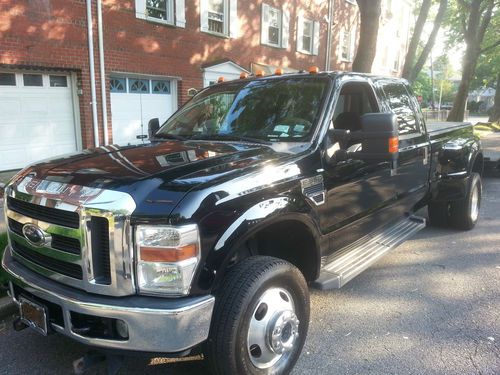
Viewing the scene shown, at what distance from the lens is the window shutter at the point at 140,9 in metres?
11.1

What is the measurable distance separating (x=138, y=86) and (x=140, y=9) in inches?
74.8

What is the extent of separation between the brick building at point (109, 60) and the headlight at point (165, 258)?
8.38 m

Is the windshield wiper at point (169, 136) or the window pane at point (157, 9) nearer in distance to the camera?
the windshield wiper at point (169, 136)

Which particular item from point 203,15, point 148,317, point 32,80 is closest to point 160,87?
point 203,15

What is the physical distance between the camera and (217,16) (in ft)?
44.6

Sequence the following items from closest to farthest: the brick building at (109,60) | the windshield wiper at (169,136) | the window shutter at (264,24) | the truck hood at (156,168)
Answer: the truck hood at (156,168), the windshield wiper at (169,136), the brick building at (109,60), the window shutter at (264,24)

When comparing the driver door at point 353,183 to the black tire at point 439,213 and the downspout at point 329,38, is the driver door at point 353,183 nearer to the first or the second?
the black tire at point 439,213

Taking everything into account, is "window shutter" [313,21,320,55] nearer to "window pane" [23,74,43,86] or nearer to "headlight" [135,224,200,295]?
"window pane" [23,74,43,86]

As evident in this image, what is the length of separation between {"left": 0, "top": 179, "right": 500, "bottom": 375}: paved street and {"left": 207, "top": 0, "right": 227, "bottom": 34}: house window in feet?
34.2

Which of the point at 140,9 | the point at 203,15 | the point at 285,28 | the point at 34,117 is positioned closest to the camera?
the point at 34,117

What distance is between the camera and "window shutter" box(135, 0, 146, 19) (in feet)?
36.3

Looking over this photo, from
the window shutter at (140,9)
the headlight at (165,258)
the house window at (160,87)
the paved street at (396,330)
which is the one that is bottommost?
the paved street at (396,330)

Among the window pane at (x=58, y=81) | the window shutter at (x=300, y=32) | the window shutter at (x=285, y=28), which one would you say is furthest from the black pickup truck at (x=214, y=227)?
the window shutter at (x=300, y=32)

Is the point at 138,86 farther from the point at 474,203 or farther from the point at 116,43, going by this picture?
the point at 474,203
